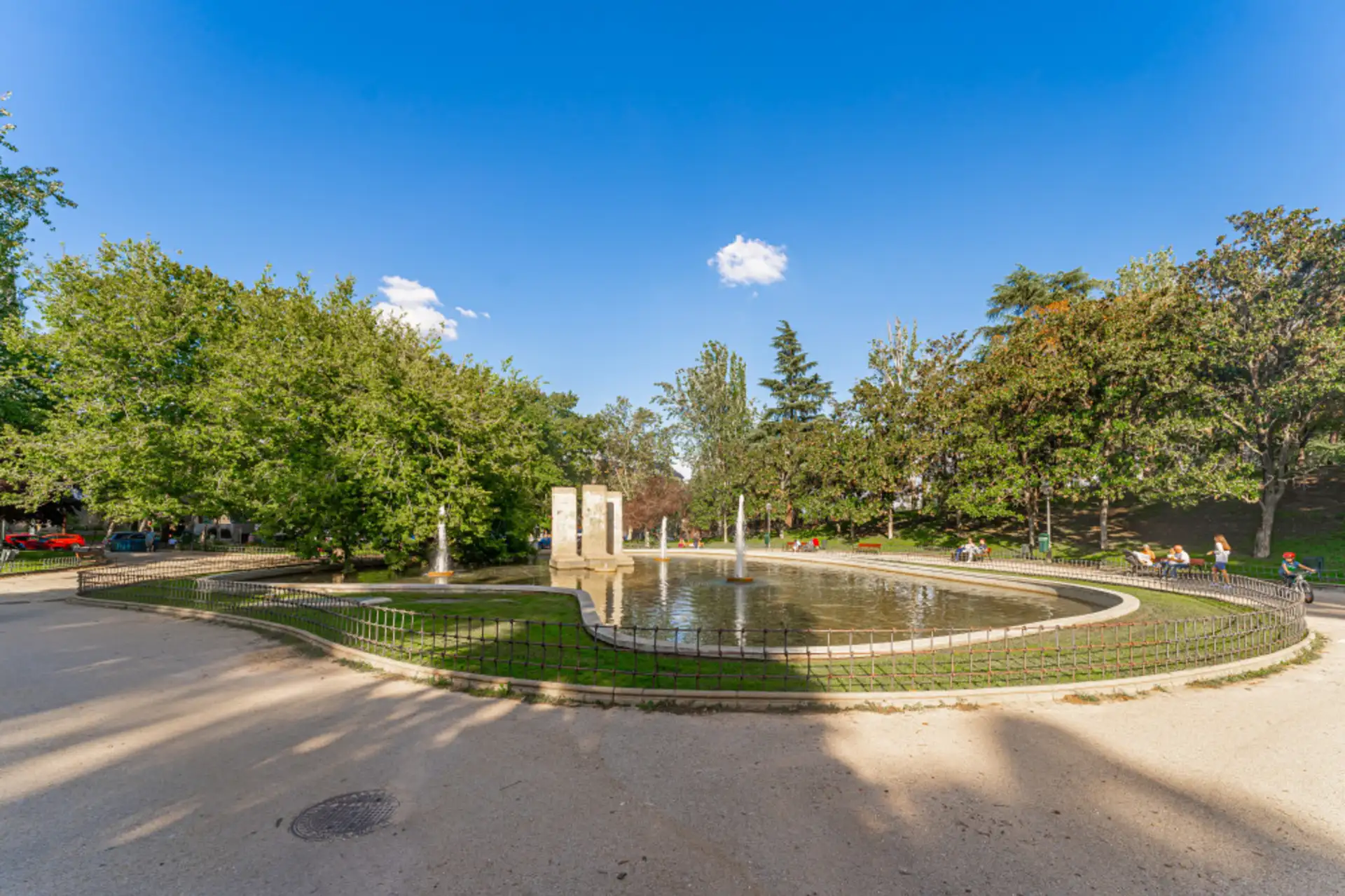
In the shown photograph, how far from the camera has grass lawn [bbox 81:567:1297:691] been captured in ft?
27.5

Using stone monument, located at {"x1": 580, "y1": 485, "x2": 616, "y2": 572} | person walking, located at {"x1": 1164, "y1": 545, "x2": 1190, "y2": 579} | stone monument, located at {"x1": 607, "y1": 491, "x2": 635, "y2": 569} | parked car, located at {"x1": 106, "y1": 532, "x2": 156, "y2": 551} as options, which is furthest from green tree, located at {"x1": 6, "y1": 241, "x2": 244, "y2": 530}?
person walking, located at {"x1": 1164, "y1": 545, "x2": 1190, "y2": 579}

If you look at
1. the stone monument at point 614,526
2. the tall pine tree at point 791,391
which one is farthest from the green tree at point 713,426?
the stone monument at point 614,526

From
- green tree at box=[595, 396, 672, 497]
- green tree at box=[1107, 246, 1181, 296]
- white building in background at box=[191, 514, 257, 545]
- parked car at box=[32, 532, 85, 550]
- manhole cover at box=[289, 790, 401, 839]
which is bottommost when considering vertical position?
white building in background at box=[191, 514, 257, 545]

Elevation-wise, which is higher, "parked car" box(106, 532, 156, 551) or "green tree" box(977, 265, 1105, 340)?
"green tree" box(977, 265, 1105, 340)

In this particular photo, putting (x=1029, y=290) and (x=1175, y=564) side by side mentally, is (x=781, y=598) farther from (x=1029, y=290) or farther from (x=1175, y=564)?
(x=1029, y=290)

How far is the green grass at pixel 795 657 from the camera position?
837 cm

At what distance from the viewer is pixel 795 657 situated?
32.8 feet

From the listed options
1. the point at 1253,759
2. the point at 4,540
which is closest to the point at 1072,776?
the point at 1253,759

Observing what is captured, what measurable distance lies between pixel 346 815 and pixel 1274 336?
35367mm

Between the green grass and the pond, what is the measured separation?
7.31 ft

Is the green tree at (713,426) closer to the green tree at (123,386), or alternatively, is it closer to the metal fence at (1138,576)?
the metal fence at (1138,576)

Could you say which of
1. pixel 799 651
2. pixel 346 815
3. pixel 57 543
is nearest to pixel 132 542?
pixel 57 543

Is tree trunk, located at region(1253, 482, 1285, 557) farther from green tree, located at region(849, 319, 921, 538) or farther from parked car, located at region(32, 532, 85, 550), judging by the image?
parked car, located at region(32, 532, 85, 550)

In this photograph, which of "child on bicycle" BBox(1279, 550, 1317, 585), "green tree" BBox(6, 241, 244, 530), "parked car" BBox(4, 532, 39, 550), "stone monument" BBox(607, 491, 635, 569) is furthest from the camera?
"parked car" BBox(4, 532, 39, 550)
